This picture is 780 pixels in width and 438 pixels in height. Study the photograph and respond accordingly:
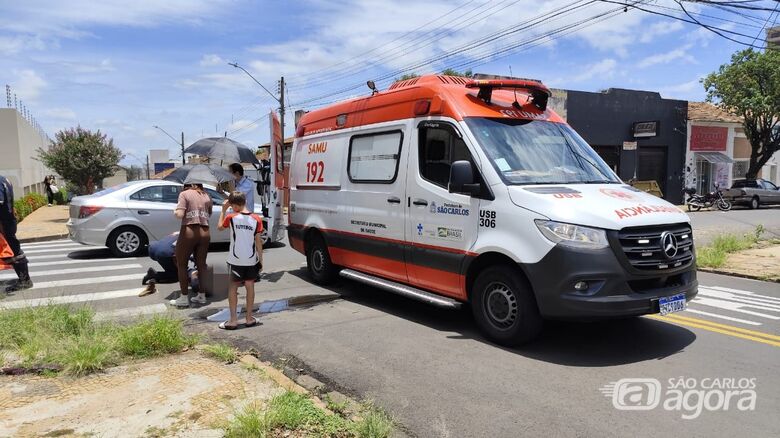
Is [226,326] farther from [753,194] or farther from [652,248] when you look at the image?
[753,194]

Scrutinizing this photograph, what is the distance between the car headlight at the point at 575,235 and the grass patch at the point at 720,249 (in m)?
6.72

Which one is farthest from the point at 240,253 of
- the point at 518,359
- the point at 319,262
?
the point at 518,359

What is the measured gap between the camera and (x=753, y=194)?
27.8m

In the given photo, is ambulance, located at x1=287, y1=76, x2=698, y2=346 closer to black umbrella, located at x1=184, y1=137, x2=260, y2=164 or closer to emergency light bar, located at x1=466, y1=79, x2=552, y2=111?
emergency light bar, located at x1=466, y1=79, x2=552, y2=111

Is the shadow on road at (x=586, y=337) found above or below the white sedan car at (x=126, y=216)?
below

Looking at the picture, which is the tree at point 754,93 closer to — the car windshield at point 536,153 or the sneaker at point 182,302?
the car windshield at point 536,153

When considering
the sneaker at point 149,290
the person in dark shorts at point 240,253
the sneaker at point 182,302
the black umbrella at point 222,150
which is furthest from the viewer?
the black umbrella at point 222,150

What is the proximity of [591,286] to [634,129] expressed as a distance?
27757 millimetres

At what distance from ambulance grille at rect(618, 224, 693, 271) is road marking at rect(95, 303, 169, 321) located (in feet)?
17.2

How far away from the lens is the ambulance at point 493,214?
15.7ft

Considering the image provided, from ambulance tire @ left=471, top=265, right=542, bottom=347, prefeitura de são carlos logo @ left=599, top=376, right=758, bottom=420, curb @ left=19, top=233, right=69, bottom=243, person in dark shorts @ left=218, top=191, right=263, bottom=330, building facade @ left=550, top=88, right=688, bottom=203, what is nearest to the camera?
prefeitura de são carlos logo @ left=599, top=376, right=758, bottom=420

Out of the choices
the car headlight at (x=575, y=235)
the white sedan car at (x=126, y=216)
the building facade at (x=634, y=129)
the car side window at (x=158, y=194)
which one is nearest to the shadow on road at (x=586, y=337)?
the car headlight at (x=575, y=235)

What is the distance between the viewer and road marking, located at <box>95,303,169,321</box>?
6578mm

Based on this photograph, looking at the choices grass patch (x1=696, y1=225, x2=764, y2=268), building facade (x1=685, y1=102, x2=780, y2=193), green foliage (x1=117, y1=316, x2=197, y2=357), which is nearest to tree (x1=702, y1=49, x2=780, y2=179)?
building facade (x1=685, y1=102, x2=780, y2=193)
